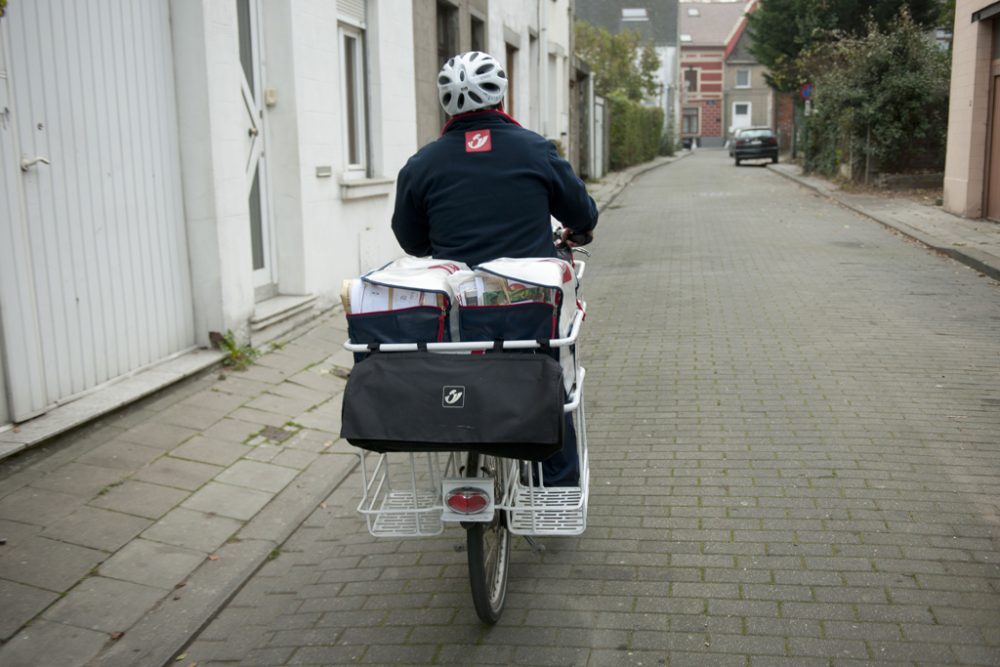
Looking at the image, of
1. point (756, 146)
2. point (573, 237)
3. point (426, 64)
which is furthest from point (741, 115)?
point (573, 237)

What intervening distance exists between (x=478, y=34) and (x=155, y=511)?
13125 mm

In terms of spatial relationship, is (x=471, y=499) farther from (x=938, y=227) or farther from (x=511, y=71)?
(x=511, y=71)

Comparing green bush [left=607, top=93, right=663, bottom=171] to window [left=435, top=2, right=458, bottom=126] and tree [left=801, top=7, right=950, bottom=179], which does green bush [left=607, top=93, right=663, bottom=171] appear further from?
window [left=435, top=2, right=458, bottom=126]

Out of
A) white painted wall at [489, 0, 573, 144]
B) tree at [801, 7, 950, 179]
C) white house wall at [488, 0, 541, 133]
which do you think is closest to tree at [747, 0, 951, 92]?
tree at [801, 7, 950, 179]

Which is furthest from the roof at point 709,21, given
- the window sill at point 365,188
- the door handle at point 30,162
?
the door handle at point 30,162

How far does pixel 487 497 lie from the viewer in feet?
11.8

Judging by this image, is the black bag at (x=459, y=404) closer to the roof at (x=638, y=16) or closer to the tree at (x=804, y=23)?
the tree at (x=804, y=23)

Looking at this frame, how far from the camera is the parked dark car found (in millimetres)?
43219

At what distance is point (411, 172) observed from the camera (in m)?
4.09

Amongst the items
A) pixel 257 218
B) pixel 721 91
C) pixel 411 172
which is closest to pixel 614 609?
pixel 411 172

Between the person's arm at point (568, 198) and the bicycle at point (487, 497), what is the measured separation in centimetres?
22

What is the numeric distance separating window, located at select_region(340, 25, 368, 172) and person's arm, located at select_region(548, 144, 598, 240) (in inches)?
266

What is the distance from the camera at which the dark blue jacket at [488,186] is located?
3969 mm

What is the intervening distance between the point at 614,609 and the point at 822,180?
2724 cm
